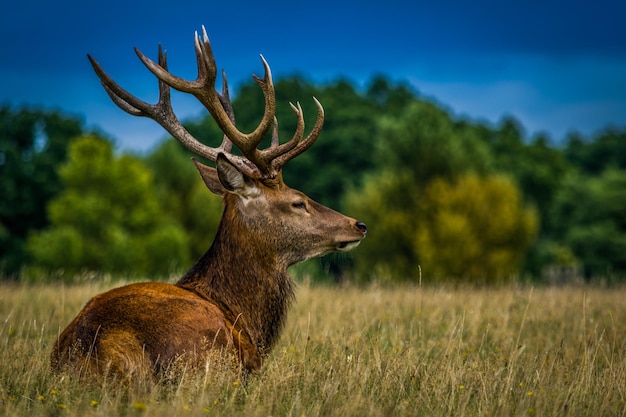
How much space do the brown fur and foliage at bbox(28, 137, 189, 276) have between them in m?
28.6

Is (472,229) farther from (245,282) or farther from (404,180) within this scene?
(245,282)

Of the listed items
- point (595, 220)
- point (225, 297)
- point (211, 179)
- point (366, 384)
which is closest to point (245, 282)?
point (225, 297)

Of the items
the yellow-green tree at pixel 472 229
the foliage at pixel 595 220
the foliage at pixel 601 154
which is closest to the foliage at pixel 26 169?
the yellow-green tree at pixel 472 229

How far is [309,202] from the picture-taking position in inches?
278

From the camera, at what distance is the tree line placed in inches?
1444

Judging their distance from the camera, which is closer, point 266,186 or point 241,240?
point 241,240

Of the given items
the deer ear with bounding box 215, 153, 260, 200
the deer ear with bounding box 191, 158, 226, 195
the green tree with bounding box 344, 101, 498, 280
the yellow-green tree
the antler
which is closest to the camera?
the deer ear with bounding box 215, 153, 260, 200

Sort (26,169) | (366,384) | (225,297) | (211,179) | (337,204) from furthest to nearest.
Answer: (337,204) < (26,169) < (211,179) < (225,297) < (366,384)

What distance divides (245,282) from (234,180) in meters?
0.80

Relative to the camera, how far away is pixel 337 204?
44.7 metres

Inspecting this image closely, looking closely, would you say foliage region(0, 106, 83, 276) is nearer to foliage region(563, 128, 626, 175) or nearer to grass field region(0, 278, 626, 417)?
grass field region(0, 278, 626, 417)

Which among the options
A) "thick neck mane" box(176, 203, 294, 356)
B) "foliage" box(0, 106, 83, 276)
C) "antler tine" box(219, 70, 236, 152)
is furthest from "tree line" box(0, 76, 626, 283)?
"thick neck mane" box(176, 203, 294, 356)

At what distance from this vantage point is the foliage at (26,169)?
36.2 m

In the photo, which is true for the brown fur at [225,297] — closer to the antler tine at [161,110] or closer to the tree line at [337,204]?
the antler tine at [161,110]
